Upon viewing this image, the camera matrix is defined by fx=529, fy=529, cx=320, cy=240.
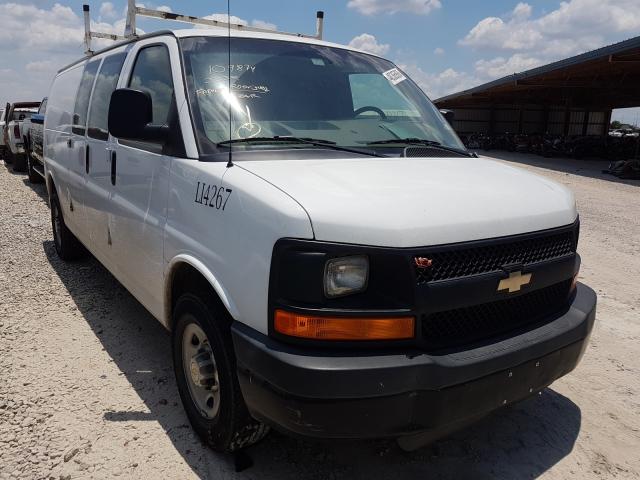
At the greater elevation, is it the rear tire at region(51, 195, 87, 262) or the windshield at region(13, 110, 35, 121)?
the windshield at region(13, 110, 35, 121)

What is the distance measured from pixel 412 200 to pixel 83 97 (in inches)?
152

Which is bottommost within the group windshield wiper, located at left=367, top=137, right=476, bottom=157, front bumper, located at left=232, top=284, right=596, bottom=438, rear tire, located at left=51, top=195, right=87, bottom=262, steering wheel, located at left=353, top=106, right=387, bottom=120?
rear tire, located at left=51, top=195, right=87, bottom=262

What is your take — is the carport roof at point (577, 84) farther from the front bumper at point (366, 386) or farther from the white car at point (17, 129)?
the front bumper at point (366, 386)

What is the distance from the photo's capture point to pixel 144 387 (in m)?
3.41

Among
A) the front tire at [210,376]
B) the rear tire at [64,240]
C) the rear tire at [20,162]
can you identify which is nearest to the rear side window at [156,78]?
the front tire at [210,376]

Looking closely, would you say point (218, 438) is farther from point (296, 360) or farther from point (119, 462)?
point (296, 360)

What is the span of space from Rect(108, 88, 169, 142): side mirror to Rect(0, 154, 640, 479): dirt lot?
1607mm

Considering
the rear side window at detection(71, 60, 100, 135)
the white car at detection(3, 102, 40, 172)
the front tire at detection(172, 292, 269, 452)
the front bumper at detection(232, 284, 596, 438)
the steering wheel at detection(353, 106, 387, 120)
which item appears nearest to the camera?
the front bumper at detection(232, 284, 596, 438)

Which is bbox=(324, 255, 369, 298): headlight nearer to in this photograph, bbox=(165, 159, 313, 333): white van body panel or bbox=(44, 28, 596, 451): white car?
bbox=(44, 28, 596, 451): white car

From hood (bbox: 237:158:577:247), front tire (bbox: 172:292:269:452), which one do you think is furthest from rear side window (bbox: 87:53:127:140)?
hood (bbox: 237:158:577:247)

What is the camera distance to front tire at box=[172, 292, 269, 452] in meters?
2.43

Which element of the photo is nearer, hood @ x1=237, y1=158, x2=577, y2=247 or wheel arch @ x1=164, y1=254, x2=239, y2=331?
hood @ x1=237, y1=158, x2=577, y2=247

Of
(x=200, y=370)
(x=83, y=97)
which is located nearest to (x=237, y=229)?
(x=200, y=370)

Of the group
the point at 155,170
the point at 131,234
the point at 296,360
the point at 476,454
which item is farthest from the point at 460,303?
the point at 131,234
